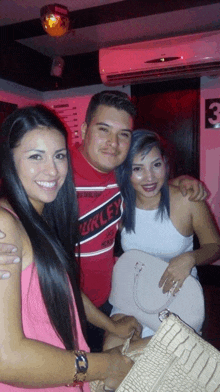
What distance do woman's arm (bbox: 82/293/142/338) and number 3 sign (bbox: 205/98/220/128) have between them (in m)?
2.99

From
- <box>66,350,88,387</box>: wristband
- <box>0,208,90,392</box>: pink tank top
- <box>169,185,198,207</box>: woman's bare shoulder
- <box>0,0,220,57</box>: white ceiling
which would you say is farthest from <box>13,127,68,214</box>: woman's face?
<box>0,0,220,57</box>: white ceiling

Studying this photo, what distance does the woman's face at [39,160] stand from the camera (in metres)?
0.97

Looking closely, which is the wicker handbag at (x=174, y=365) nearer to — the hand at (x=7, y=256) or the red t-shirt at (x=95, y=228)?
the hand at (x=7, y=256)

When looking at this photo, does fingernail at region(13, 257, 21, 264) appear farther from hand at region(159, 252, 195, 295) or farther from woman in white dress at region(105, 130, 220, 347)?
woman in white dress at region(105, 130, 220, 347)

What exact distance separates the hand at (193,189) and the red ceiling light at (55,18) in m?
1.79

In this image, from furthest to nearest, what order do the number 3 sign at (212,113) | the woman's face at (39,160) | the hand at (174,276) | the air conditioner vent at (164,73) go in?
Answer: the number 3 sign at (212,113) → the air conditioner vent at (164,73) → the hand at (174,276) → the woman's face at (39,160)

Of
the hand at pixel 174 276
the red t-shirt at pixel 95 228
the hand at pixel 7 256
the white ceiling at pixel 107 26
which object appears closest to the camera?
the hand at pixel 7 256

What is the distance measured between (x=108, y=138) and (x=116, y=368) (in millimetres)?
1097

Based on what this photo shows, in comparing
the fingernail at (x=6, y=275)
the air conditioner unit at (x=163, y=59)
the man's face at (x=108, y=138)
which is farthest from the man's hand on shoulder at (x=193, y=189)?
the air conditioner unit at (x=163, y=59)

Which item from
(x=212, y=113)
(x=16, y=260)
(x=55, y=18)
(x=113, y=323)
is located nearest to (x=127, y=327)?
(x=113, y=323)

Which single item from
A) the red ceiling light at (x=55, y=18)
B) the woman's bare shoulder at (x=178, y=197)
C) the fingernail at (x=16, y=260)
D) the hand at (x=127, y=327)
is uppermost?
the red ceiling light at (x=55, y=18)

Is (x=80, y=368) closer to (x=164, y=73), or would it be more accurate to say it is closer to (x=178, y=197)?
(x=178, y=197)

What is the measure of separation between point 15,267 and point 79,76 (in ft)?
12.3

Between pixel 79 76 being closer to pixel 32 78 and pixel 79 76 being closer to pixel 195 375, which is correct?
pixel 32 78
